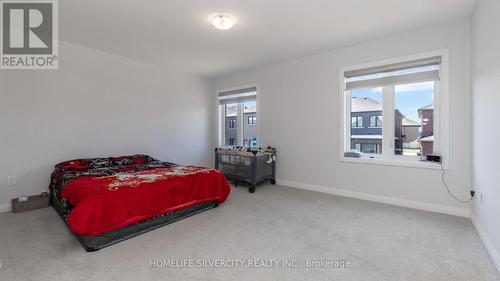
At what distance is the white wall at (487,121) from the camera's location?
1918mm

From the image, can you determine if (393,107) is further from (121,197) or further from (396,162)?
(121,197)

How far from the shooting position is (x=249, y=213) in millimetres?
3105

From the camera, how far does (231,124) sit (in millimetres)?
5742

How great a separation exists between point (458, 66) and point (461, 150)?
3.39 feet

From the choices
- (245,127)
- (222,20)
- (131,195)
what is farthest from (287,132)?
(131,195)

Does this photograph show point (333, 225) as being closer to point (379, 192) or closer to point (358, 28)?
point (379, 192)

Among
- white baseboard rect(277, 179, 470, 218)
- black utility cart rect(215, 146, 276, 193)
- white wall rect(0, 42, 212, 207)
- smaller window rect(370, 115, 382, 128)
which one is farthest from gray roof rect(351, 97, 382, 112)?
white wall rect(0, 42, 212, 207)

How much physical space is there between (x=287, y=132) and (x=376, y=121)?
1.54m

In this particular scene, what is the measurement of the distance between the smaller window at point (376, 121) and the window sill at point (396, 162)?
0.51 metres

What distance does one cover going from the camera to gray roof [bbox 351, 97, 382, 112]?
3676 millimetres

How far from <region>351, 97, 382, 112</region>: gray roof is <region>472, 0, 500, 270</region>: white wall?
3.78 ft

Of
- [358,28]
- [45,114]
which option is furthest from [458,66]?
[45,114]

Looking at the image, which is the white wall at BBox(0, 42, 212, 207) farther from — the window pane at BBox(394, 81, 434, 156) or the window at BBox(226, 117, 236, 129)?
Answer: the window pane at BBox(394, 81, 434, 156)

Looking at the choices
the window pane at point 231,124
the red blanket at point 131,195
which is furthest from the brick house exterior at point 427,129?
the window pane at point 231,124
